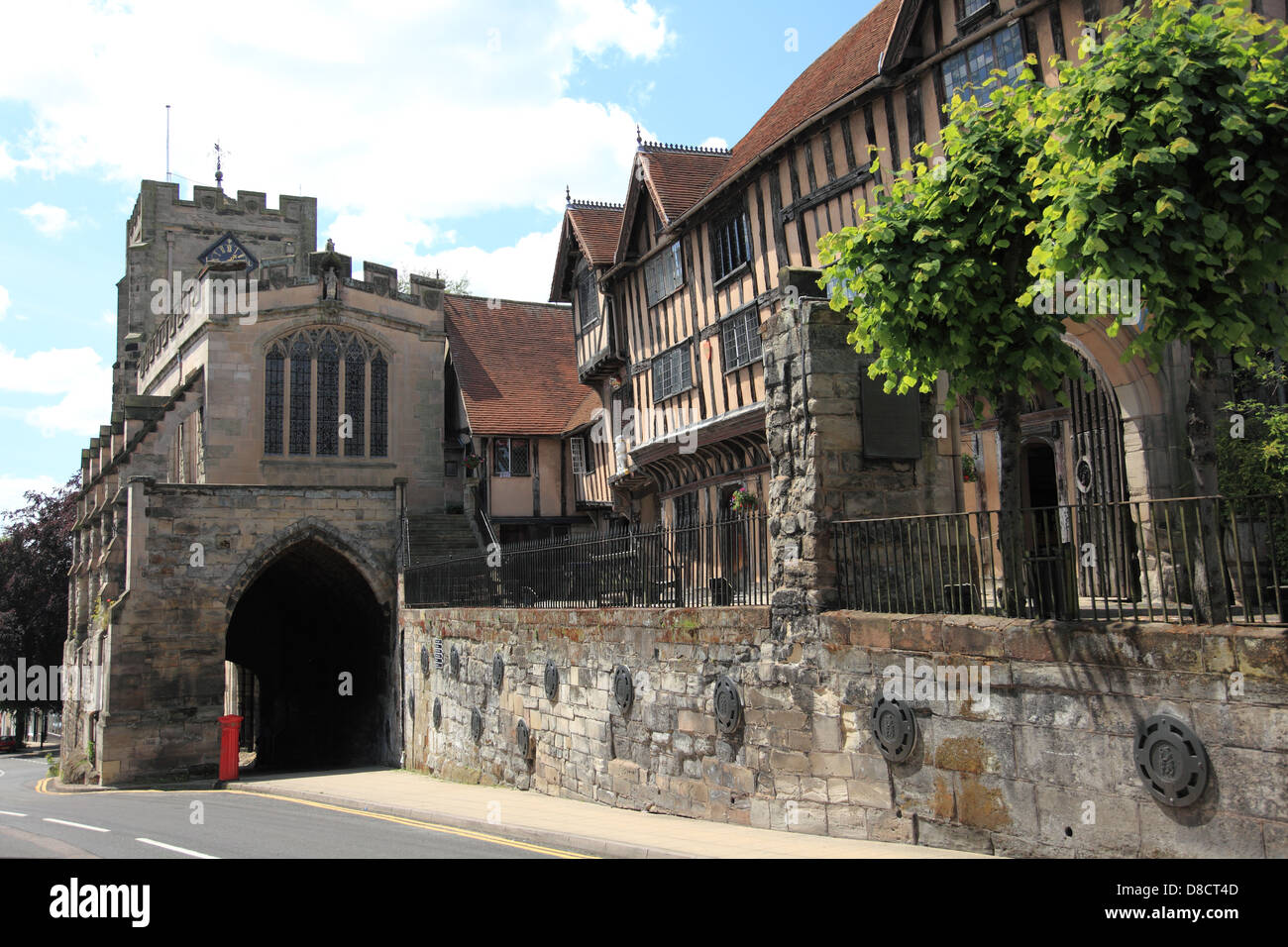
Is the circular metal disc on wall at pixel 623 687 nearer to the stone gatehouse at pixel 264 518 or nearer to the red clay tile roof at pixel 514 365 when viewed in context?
the stone gatehouse at pixel 264 518

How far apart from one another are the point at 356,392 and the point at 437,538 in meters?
5.21

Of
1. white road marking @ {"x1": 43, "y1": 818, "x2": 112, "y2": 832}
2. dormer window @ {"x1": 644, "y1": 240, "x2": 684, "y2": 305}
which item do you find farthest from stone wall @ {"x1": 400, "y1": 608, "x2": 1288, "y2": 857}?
dormer window @ {"x1": 644, "y1": 240, "x2": 684, "y2": 305}

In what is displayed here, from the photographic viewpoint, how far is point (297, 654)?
32.0 metres

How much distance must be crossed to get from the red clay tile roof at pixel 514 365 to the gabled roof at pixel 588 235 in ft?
11.5

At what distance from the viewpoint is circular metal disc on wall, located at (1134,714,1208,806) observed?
6.27 m

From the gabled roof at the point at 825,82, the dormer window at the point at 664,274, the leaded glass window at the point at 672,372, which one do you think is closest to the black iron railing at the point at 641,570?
the leaded glass window at the point at 672,372

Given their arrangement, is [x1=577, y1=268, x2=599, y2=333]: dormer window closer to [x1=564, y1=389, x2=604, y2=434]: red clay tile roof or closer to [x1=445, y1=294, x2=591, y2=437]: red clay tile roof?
[x1=564, y1=389, x2=604, y2=434]: red clay tile roof

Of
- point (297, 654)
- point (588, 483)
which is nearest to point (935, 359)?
point (588, 483)

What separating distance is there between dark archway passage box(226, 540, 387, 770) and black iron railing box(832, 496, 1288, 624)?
18311 millimetres

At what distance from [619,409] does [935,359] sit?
53.6 ft

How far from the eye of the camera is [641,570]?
41.5ft

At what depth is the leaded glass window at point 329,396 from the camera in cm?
2848

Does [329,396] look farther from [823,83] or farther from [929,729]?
[929,729]

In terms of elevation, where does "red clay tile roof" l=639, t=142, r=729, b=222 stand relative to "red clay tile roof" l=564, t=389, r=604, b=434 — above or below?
above
